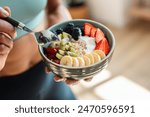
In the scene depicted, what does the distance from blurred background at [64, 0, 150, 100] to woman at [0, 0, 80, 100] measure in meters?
0.78

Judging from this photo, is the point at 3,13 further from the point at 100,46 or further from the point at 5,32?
the point at 100,46

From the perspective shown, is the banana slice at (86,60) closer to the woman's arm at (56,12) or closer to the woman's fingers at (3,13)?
the woman's fingers at (3,13)

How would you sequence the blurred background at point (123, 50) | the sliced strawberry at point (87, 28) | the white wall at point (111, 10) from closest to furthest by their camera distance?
the sliced strawberry at point (87, 28)
the blurred background at point (123, 50)
the white wall at point (111, 10)

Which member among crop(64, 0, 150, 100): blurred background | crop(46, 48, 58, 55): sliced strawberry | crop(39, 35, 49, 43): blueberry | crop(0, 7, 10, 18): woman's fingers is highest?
crop(0, 7, 10, 18): woman's fingers

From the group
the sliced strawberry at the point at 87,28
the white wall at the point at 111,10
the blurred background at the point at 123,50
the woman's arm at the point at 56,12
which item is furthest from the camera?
the white wall at the point at 111,10

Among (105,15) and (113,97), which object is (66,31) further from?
(105,15)

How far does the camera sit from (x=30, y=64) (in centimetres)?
89

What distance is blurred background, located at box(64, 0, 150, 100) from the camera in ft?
5.62

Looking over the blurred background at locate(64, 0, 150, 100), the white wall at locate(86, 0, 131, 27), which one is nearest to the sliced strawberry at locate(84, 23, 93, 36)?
the blurred background at locate(64, 0, 150, 100)

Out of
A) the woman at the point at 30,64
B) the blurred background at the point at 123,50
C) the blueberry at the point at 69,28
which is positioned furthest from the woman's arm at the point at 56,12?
the blurred background at the point at 123,50

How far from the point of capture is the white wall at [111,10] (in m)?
2.23

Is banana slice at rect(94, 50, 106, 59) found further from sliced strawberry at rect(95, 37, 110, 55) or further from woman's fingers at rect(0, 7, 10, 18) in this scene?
woman's fingers at rect(0, 7, 10, 18)

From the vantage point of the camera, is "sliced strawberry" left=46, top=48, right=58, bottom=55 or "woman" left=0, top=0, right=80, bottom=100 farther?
"woman" left=0, top=0, right=80, bottom=100

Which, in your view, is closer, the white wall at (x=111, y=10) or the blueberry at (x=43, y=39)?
the blueberry at (x=43, y=39)
